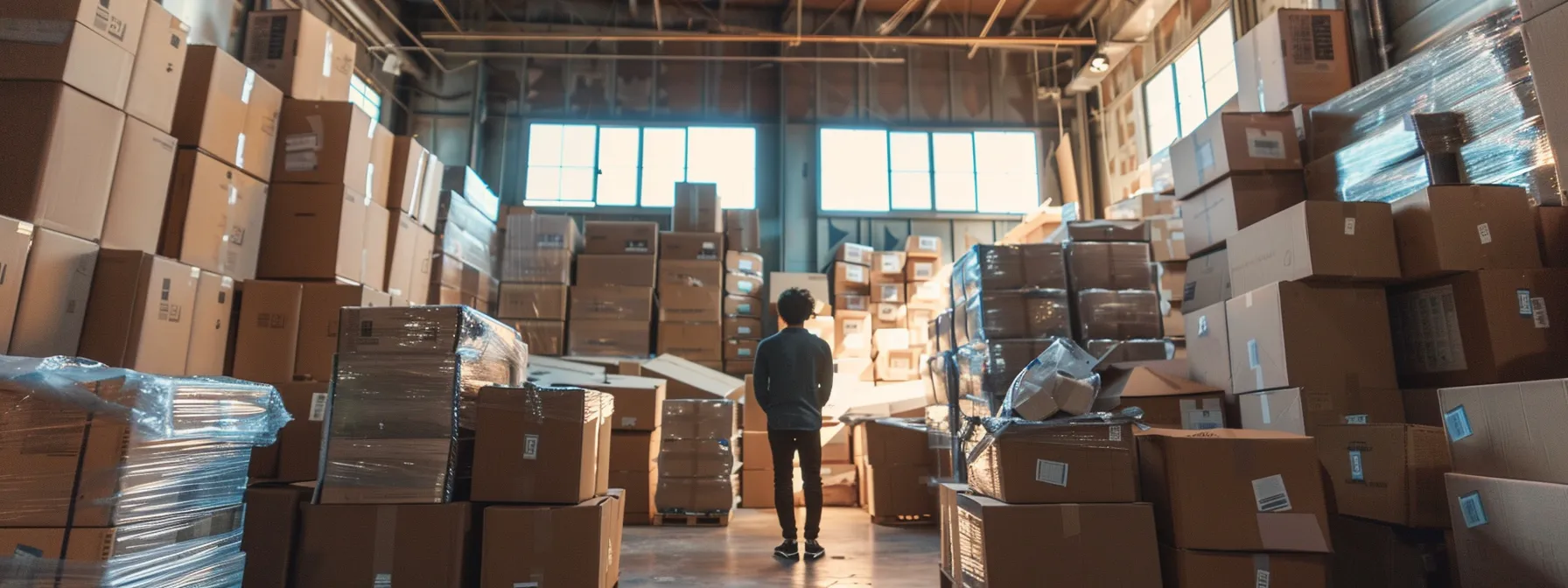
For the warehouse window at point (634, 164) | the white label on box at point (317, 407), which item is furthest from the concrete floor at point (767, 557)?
the warehouse window at point (634, 164)

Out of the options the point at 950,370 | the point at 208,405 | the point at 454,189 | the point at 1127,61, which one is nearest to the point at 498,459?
the point at 208,405

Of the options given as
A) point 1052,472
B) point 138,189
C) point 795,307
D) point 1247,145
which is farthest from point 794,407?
point 138,189

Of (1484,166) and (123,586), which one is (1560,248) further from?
(123,586)

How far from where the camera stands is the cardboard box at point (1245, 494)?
202 cm

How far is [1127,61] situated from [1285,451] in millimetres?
6697

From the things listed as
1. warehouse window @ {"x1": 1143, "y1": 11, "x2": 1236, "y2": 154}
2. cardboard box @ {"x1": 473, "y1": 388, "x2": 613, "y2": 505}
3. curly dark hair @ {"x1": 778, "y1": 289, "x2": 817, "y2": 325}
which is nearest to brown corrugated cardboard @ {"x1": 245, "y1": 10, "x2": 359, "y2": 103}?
cardboard box @ {"x1": 473, "y1": 388, "x2": 613, "y2": 505}

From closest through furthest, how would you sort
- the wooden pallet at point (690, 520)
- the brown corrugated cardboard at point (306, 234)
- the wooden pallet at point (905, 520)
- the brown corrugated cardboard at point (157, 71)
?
the brown corrugated cardboard at point (157, 71)
the brown corrugated cardboard at point (306, 234)
the wooden pallet at point (905, 520)
the wooden pallet at point (690, 520)

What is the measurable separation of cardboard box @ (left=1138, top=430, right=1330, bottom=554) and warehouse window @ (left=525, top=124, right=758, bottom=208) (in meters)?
6.48

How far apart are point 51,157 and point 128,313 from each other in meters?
0.54

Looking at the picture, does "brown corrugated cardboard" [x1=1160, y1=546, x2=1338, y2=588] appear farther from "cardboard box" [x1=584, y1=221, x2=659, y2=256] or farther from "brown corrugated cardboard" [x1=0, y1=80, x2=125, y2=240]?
"cardboard box" [x1=584, y1=221, x2=659, y2=256]

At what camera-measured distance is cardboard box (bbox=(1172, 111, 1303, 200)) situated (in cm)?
337

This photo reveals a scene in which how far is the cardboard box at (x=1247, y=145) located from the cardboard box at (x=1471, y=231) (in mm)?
795

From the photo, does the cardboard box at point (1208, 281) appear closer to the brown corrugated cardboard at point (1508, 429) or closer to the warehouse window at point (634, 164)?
the brown corrugated cardboard at point (1508, 429)

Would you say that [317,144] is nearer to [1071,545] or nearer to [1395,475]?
[1071,545]
